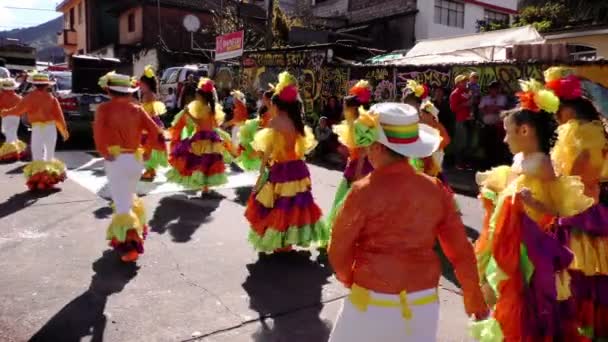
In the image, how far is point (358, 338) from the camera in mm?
2621

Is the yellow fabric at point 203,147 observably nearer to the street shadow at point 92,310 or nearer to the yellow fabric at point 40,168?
the yellow fabric at point 40,168

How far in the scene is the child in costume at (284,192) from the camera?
5648 mm

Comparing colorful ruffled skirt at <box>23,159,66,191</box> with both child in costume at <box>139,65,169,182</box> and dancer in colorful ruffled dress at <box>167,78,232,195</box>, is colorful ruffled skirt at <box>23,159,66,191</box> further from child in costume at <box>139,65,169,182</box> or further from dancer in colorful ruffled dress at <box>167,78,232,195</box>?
dancer in colorful ruffled dress at <box>167,78,232,195</box>

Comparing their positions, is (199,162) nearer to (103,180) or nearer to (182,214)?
(182,214)

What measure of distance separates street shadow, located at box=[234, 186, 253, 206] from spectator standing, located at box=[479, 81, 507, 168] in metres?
5.29

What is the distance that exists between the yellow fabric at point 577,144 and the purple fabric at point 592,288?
74 centimetres

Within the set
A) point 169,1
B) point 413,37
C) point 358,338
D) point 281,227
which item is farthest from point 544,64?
point 169,1

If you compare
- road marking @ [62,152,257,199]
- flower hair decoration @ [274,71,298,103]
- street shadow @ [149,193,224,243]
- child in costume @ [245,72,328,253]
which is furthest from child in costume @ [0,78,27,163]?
flower hair decoration @ [274,71,298,103]

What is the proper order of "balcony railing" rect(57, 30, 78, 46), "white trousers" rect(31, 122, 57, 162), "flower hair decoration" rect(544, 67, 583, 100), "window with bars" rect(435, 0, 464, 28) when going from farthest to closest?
"balcony railing" rect(57, 30, 78, 46), "window with bars" rect(435, 0, 464, 28), "white trousers" rect(31, 122, 57, 162), "flower hair decoration" rect(544, 67, 583, 100)

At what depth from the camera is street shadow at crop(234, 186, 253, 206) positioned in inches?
337

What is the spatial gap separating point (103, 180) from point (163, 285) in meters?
5.27

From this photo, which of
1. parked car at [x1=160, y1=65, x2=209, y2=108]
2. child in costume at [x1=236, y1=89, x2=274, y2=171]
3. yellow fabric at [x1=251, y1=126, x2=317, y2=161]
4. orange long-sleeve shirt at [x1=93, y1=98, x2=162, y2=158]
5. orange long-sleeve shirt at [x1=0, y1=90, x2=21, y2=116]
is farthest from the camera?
parked car at [x1=160, y1=65, x2=209, y2=108]

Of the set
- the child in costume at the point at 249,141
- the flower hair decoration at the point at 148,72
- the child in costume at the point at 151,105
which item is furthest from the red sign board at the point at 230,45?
the child in costume at the point at 249,141

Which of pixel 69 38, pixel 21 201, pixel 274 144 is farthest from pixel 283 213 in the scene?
pixel 69 38
